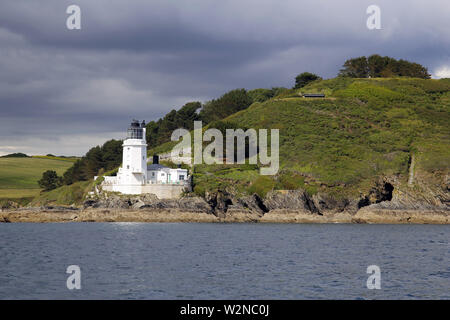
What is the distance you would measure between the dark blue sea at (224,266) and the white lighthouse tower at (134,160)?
31595 millimetres

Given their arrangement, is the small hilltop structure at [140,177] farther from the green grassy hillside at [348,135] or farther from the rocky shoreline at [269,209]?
the green grassy hillside at [348,135]

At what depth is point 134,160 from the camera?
8681 cm

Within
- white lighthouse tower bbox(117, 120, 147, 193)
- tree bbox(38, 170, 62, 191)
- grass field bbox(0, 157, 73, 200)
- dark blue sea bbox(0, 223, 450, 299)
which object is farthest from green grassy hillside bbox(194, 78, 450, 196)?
grass field bbox(0, 157, 73, 200)

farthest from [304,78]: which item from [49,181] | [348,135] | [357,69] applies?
[49,181]

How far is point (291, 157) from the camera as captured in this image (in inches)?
3686

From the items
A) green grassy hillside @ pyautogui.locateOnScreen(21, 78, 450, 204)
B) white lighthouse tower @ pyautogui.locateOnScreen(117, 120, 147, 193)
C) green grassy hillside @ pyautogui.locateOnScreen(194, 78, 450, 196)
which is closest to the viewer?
green grassy hillside @ pyautogui.locateOnScreen(21, 78, 450, 204)

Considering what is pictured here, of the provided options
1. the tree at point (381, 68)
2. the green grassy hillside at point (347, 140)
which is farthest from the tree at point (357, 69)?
the green grassy hillside at point (347, 140)

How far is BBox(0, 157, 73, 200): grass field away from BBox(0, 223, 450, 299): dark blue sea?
6466cm

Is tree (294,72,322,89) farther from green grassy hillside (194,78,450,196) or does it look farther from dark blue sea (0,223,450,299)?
dark blue sea (0,223,450,299)

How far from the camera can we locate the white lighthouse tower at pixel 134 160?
86250mm

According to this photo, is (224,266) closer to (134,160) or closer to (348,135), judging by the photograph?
(134,160)

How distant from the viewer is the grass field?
Result: 378ft
